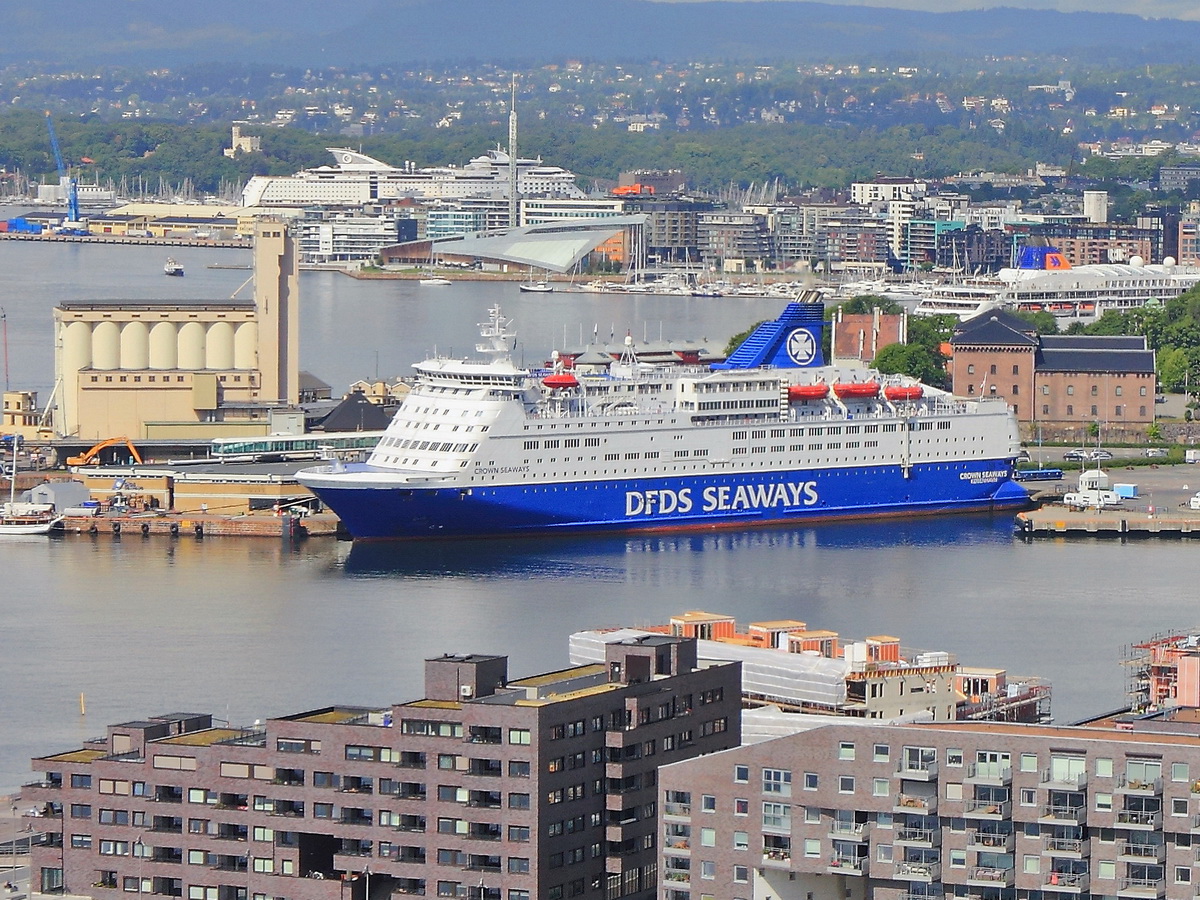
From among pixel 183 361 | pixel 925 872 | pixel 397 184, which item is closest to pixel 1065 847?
pixel 925 872

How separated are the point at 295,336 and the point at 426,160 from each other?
66575mm

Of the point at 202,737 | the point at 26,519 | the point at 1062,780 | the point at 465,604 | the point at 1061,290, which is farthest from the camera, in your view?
the point at 1061,290

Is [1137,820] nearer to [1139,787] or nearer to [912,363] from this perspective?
[1139,787]

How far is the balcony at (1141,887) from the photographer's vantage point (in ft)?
36.1

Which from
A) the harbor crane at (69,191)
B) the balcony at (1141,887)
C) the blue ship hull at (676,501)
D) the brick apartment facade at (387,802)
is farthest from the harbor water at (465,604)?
the harbor crane at (69,191)

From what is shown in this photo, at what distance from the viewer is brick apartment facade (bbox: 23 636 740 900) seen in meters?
12.2

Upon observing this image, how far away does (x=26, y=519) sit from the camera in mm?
25781

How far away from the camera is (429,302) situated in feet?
178

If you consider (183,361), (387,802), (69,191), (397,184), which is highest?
(397,184)

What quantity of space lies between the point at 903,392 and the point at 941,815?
56.9 feet

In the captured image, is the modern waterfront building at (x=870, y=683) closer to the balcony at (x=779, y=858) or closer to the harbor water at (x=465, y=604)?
the harbor water at (x=465, y=604)

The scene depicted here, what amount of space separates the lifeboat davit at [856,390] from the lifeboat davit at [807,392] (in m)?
0.14

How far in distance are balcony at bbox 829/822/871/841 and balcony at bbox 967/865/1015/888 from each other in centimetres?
40

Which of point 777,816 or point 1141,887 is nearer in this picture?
point 1141,887
